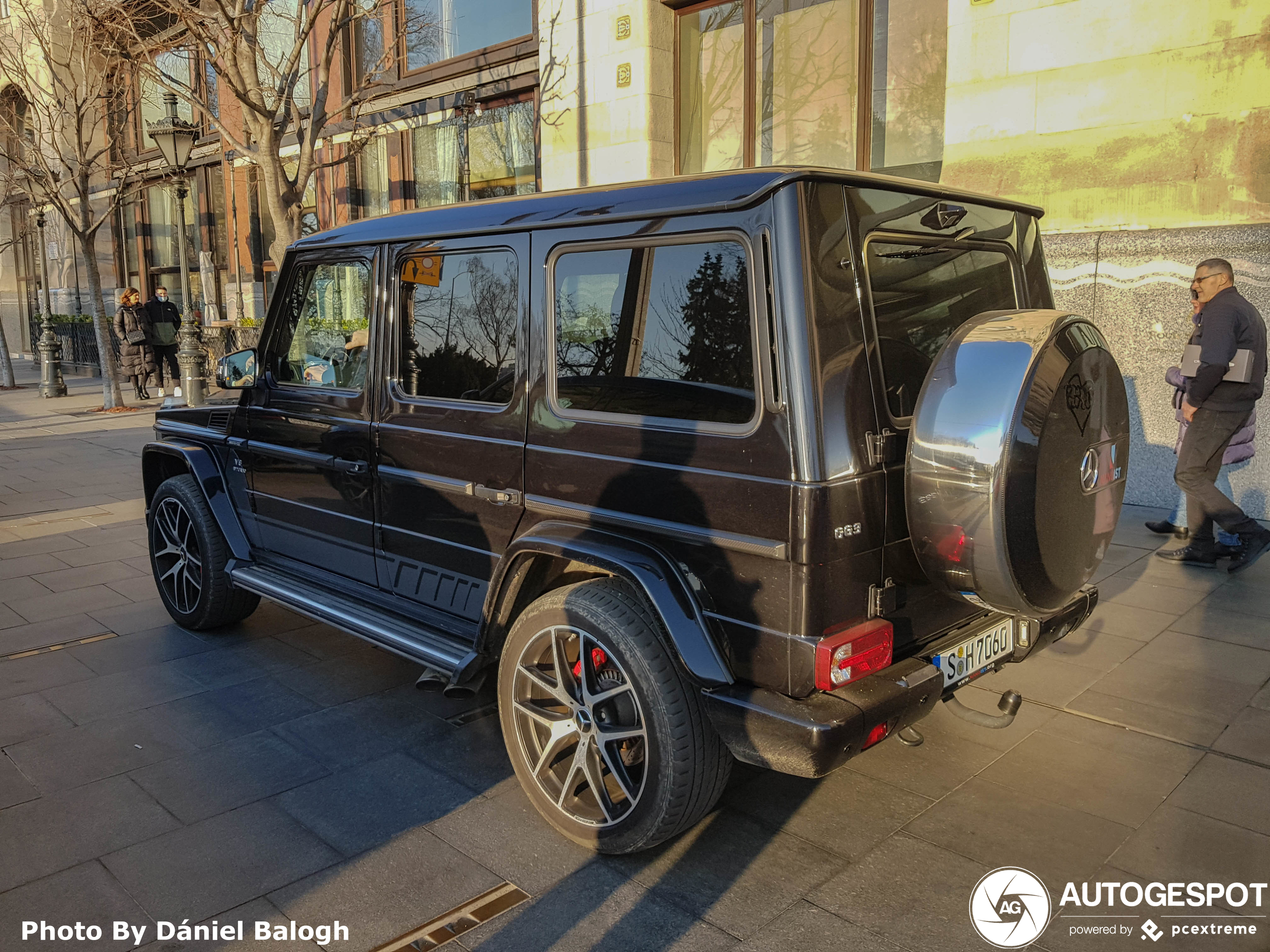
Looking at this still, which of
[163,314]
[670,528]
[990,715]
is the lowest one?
[990,715]

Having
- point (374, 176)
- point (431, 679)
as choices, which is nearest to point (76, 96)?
point (374, 176)

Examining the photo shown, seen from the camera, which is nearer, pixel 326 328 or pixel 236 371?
pixel 326 328

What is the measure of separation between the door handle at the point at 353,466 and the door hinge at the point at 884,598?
2226 mm

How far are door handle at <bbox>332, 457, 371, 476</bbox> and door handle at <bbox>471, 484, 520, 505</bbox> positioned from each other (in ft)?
2.37

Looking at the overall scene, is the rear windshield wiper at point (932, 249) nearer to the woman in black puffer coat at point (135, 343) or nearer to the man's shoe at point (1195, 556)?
the man's shoe at point (1195, 556)

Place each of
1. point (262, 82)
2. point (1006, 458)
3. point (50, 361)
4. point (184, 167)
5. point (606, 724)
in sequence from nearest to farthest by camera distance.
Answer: point (1006, 458), point (606, 724), point (262, 82), point (184, 167), point (50, 361)

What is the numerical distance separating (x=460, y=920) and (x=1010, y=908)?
161 centimetres

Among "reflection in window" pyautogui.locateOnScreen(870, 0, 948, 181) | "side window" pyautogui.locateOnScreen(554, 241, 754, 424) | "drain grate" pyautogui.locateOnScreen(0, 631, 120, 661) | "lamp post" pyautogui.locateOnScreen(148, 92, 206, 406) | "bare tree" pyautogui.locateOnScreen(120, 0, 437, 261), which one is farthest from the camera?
"lamp post" pyautogui.locateOnScreen(148, 92, 206, 406)

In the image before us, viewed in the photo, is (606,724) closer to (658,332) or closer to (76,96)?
(658,332)

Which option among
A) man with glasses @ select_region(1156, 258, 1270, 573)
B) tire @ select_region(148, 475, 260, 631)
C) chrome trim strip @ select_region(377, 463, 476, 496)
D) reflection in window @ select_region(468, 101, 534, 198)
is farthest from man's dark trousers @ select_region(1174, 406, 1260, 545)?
reflection in window @ select_region(468, 101, 534, 198)

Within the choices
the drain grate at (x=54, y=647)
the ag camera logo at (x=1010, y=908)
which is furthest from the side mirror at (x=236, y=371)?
the ag camera logo at (x=1010, y=908)

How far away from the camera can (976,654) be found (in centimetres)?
328

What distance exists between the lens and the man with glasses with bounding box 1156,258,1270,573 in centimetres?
594

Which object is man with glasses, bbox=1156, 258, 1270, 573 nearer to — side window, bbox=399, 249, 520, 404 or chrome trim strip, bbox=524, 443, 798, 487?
chrome trim strip, bbox=524, 443, 798, 487
